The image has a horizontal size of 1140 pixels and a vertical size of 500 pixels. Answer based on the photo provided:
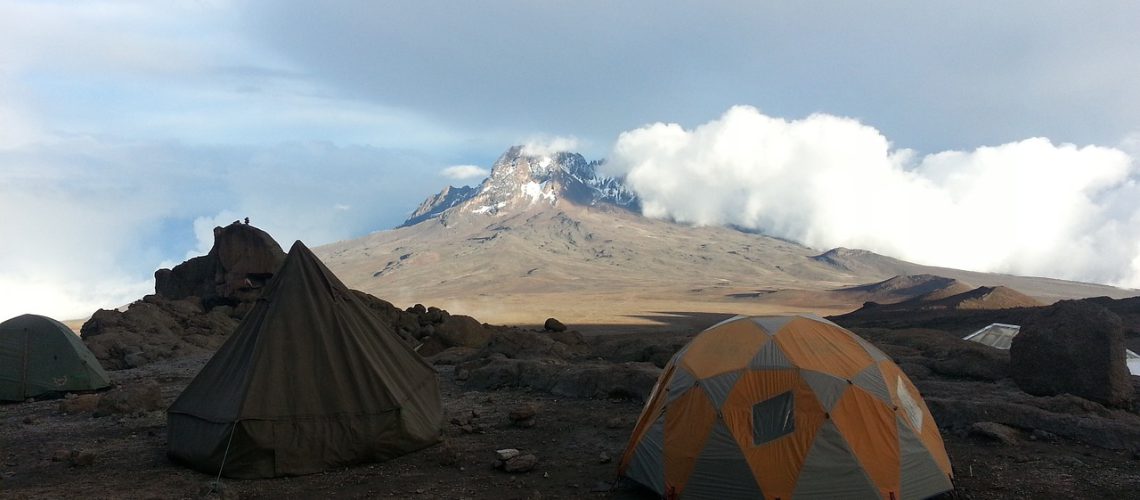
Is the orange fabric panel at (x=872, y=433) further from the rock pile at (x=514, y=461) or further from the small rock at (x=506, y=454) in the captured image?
the small rock at (x=506, y=454)

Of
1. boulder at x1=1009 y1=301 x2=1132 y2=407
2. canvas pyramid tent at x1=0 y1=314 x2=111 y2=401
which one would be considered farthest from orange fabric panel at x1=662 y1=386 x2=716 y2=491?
canvas pyramid tent at x1=0 y1=314 x2=111 y2=401

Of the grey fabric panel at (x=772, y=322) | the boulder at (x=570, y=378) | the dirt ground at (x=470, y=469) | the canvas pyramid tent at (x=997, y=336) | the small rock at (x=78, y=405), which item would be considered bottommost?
the dirt ground at (x=470, y=469)

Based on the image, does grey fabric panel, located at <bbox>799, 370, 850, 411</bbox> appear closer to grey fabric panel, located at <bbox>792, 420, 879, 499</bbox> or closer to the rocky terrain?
Answer: grey fabric panel, located at <bbox>792, 420, 879, 499</bbox>

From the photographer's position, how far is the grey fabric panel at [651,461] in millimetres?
6984

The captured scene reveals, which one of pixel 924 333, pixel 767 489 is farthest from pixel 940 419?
pixel 924 333

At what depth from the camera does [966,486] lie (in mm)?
7375

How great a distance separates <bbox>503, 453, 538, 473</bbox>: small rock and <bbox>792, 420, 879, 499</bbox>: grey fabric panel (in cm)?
339

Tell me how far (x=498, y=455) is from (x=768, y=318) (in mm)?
3992

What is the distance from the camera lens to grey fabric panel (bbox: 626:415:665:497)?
6984 mm

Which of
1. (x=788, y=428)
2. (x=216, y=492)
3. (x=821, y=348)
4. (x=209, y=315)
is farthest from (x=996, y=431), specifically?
(x=209, y=315)

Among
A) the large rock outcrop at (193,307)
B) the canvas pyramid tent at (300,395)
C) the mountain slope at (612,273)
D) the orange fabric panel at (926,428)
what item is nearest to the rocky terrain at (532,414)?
the large rock outcrop at (193,307)

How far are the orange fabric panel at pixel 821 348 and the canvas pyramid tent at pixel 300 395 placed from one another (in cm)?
521

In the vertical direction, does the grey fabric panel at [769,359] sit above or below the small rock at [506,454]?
above

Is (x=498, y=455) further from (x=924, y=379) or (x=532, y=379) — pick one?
(x=924, y=379)
